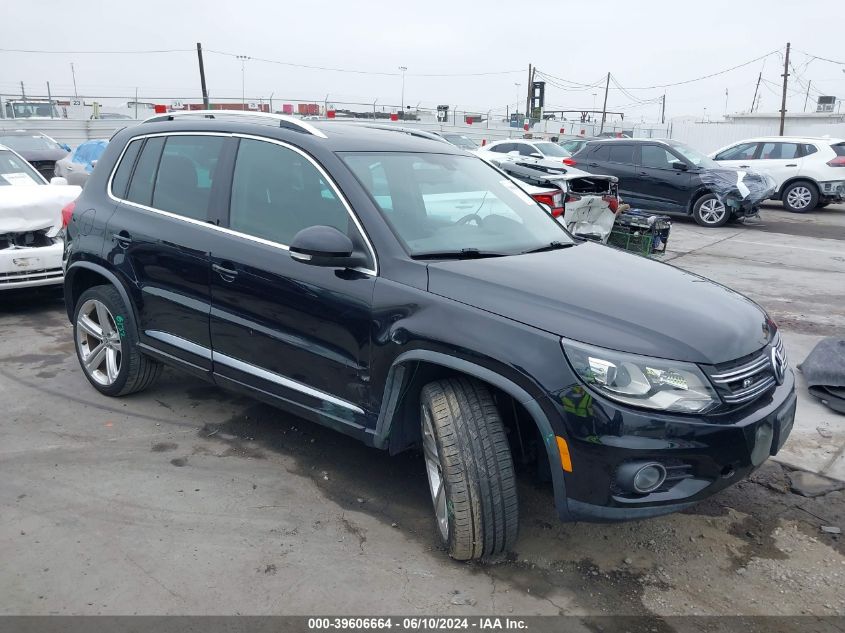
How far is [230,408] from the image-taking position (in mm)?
4543

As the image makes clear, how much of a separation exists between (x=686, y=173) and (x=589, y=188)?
21.3 feet

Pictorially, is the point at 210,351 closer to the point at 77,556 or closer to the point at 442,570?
the point at 77,556

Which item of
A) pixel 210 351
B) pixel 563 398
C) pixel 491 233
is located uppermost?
pixel 491 233

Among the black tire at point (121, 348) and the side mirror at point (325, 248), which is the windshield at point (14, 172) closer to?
the black tire at point (121, 348)

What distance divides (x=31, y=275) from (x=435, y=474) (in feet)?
16.5

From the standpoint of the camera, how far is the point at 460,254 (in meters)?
3.19

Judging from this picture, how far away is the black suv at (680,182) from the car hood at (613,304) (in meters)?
11.2

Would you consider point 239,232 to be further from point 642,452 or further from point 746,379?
point 746,379

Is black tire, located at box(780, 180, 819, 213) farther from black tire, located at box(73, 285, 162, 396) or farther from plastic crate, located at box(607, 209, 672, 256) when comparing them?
black tire, located at box(73, 285, 162, 396)

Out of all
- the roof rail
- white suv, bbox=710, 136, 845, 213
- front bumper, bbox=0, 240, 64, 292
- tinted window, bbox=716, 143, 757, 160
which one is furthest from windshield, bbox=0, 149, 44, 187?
tinted window, bbox=716, 143, 757, 160

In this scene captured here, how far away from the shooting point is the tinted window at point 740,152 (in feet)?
53.2

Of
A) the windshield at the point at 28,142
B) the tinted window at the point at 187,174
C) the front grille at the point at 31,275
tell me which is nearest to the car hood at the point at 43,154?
the windshield at the point at 28,142

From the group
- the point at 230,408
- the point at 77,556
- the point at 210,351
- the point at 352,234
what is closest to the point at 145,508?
the point at 77,556

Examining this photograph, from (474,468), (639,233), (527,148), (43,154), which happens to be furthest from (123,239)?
(43,154)
